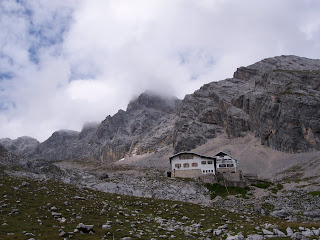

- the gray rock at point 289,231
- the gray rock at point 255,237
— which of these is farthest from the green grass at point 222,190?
the gray rock at point 255,237

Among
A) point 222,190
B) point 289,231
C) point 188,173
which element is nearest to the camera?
point 289,231

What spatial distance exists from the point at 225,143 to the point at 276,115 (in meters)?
35.5

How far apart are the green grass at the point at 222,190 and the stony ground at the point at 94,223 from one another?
2312cm

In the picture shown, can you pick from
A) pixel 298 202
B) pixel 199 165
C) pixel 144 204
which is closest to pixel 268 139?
pixel 199 165

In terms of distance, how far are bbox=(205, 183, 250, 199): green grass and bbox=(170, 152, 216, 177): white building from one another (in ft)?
46.6

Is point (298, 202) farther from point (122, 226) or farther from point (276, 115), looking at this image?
point (276, 115)

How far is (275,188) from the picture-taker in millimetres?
63562

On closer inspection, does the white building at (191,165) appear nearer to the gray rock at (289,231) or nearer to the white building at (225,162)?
the white building at (225,162)

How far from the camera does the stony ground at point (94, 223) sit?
1904 centimetres

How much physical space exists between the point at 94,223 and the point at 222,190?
42205 mm

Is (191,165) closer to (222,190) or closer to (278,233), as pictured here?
(222,190)

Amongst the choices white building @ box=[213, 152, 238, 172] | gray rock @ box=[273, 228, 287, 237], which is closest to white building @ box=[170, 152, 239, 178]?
white building @ box=[213, 152, 238, 172]

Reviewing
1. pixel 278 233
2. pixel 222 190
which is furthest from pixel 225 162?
pixel 278 233

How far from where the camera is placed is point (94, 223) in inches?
888
